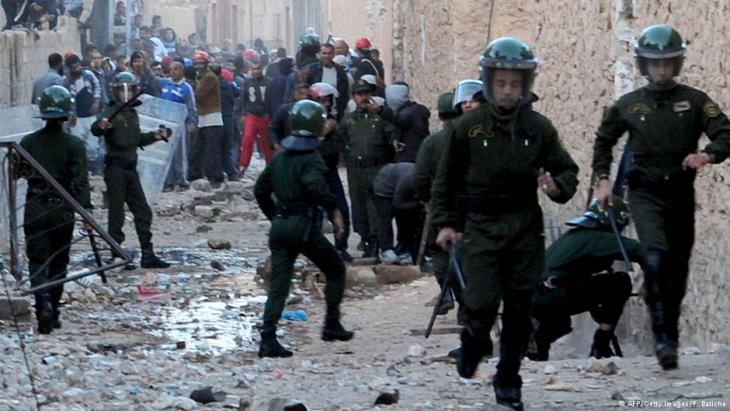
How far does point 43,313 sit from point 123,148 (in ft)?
10.8

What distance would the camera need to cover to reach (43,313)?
1060 cm

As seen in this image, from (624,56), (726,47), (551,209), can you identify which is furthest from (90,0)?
(726,47)

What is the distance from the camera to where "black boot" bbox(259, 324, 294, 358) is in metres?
9.83

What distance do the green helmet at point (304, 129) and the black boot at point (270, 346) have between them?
3.41 ft

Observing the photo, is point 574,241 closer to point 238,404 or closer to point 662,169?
point 662,169

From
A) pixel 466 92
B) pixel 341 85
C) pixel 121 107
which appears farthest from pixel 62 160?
pixel 341 85

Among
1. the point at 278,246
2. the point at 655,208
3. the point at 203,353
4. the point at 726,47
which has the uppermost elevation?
the point at 726,47

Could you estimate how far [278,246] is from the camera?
9906 mm

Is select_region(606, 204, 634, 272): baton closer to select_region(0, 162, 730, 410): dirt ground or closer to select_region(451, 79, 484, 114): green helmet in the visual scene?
select_region(0, 162, 730, 410): dirt ground

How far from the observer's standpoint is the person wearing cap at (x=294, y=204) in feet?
31.9

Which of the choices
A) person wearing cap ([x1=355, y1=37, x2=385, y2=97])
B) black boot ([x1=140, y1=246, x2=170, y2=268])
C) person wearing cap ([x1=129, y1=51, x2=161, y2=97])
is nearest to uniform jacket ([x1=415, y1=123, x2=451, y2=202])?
black boot ([x1=140, y1=246, x2=170, y2=268])

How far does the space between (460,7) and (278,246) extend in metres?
7.71

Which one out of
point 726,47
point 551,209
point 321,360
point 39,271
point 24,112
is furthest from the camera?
point 24,112

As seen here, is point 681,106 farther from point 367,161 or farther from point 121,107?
point 121,107
